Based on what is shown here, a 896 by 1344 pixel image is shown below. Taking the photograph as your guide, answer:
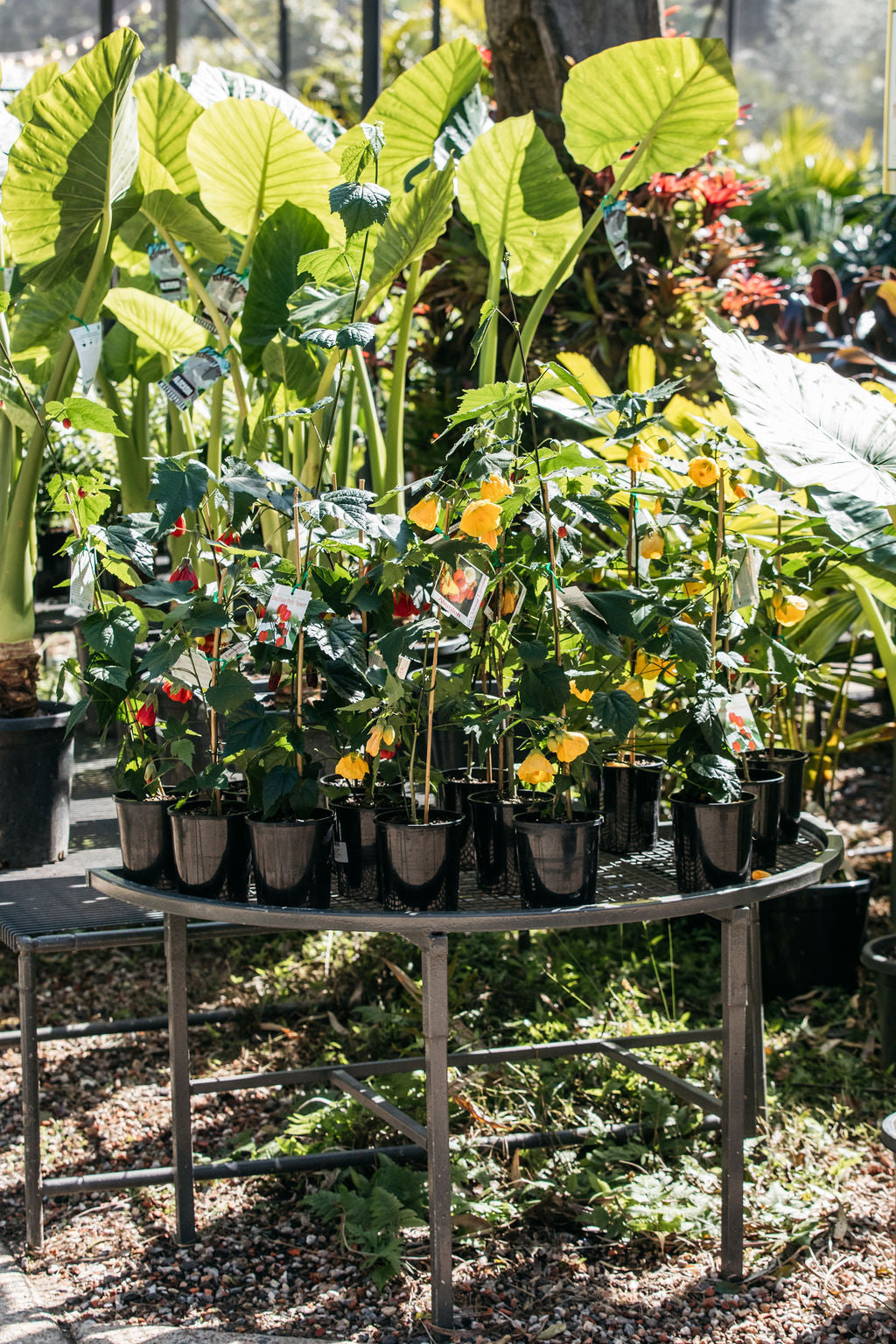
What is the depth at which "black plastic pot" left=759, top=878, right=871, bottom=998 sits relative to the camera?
2.73 meters

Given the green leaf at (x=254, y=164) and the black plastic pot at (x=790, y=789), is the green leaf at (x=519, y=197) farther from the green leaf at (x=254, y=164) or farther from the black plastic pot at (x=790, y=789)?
the black plastic pot at (x=790, y=789)

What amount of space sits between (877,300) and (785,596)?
7.02 ft

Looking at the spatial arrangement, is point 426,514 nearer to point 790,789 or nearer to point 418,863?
point 418,863

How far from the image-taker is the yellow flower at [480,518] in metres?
1.43

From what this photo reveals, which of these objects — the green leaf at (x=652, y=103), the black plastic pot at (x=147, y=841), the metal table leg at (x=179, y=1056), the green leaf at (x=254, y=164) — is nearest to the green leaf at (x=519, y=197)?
the green leaf at (x=652, y=103)

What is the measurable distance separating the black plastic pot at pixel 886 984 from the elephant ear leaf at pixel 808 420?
0.90 meters

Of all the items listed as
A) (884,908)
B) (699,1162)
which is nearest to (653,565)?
(699,1162)

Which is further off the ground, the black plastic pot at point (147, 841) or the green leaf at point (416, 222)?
the green leaf at point (416, 222)

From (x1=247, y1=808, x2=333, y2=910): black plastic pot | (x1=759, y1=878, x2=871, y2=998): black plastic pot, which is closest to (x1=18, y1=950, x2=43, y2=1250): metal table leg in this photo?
(x1=247, y1=808, x2=333, y2=910): black plastic pot

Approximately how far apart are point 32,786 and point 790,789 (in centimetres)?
128

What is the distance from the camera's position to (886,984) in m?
2.32

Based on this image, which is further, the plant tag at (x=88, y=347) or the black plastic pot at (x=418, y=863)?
the plant tag at (x=88, y=347)

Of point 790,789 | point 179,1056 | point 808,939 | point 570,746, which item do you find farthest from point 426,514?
point 808,939

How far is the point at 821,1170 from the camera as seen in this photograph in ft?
6.86
